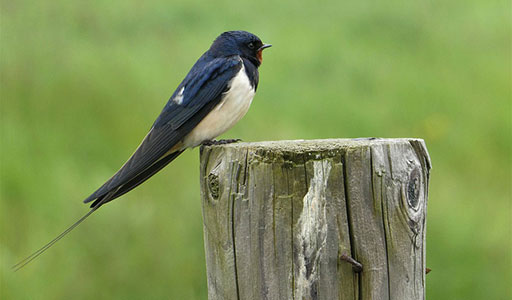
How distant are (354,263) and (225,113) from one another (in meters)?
1.52

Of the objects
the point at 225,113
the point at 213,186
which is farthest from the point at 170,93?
the point at 213,186

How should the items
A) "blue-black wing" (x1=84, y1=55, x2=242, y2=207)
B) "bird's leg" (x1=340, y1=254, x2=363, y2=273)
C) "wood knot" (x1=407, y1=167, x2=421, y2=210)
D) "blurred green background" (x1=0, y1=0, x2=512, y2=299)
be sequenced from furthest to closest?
"blurred green background" (x1=0, y1=0, x2=512, y2=299)
"blue-black wing" (x1=84, y1=55, x2=242, y2=207)
"wood knot" (x1=407, y1=167, x2=421, y2=210)
"bird's leg" (x1=340, y1=254, x2=363, y2=273)

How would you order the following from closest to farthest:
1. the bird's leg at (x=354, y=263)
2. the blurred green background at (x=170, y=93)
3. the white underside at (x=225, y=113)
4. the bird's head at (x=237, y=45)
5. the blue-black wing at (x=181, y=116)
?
the bird's leg at (x=354, y=263), the blue-black wing at (x=181, y=116), the white underside at (x=225, y=113), the bird's head at (x=237, y=45), the blurred green background at (x=170, y=93)

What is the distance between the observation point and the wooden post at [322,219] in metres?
2.06

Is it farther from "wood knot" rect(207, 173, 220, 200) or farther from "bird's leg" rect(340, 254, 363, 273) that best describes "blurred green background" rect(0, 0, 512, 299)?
"bird's leg" rect(340, 254, 363, 273)

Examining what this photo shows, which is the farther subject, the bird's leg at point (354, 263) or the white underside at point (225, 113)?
the white underside at point (225, 113)

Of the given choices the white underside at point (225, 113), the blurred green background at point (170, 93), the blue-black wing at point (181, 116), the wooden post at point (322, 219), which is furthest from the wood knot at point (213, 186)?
the blurred green background at point (170, 93)

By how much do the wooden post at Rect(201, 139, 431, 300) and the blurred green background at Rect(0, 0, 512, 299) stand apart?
2481 millimetres

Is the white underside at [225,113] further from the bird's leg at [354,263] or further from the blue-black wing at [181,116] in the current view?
the bird's leg at [354,263]

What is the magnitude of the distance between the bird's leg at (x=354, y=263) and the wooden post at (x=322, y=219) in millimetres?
13

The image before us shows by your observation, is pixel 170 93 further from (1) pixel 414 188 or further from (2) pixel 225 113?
(1) pixel 414 188

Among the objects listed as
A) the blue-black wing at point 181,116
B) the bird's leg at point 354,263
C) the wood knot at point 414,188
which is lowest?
the bird's leg at point 354,263

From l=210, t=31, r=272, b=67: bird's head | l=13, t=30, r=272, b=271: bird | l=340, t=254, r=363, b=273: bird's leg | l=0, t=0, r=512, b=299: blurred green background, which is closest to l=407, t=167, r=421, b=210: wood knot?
l=340, t=254, r=363, b=273: bird's leg

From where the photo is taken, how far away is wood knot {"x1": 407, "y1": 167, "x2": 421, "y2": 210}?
216 centimetres
